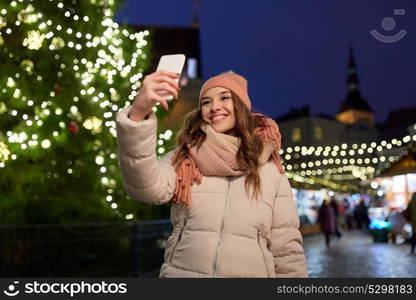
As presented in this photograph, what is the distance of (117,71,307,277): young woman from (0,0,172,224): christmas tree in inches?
278

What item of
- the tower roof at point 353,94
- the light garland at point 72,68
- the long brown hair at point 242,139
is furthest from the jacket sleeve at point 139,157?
the tower roof at point 353,94

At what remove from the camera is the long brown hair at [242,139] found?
8.68 ft

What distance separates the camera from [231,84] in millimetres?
2869

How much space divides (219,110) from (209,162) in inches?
13.9

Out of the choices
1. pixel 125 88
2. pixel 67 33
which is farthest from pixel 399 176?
pixel 67 33

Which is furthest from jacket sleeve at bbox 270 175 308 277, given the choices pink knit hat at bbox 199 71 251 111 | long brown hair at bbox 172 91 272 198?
pink knit hat at bbox 199 71 251 111

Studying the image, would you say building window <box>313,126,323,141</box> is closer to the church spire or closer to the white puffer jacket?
the church spire

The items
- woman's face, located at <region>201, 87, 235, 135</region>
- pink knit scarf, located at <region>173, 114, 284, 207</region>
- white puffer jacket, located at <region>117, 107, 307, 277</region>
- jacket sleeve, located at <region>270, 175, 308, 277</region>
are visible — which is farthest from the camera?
woman's face, located at <region>201, 87, 235, 135</region>

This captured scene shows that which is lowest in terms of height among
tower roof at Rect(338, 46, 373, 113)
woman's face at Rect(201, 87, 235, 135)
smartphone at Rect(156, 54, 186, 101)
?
woman's face at Rect(201, 87, 235, 135)

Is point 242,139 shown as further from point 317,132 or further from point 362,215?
point 317,132

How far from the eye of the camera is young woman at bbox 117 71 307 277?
233 centimetres

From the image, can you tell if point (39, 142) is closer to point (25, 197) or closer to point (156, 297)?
point (25, 197)

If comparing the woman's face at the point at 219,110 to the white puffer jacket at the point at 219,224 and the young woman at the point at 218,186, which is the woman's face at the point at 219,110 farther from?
the white puffer jacket at the point at 219,224

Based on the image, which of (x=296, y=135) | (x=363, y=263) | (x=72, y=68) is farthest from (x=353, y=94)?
(x=72, y=68)
